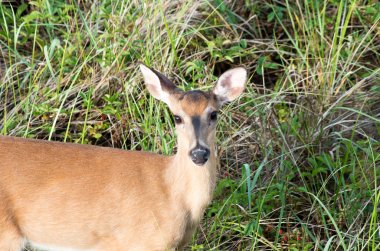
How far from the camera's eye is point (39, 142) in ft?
18.4

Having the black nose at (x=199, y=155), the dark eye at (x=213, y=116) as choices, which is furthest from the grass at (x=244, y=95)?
the black nose at (x=199, y=155)

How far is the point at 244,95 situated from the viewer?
6.92 metres

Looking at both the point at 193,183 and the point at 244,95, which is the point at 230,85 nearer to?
the point at 193,183

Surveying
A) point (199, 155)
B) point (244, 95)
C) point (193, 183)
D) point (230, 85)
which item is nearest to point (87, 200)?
point (193, 183)

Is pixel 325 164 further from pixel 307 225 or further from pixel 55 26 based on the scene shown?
pixel 55 26

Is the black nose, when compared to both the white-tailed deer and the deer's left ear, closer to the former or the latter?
the white-tailed deer

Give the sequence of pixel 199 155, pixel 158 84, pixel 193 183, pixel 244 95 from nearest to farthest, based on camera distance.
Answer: pixel 199 155 → pixel 193 183 → pixel 158 84 → pixel 244 95

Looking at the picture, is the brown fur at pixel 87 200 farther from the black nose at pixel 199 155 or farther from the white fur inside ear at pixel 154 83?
the white fur inside ear at pixel 154 83

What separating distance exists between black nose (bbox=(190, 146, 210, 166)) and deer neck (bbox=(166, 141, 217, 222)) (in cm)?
20

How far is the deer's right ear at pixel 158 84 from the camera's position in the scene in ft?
18.9

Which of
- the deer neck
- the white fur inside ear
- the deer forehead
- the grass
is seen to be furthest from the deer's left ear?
the grass

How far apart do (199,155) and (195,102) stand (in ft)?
1.28

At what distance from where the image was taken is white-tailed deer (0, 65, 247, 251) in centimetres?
547

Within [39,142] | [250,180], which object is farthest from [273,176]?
[39,142]
